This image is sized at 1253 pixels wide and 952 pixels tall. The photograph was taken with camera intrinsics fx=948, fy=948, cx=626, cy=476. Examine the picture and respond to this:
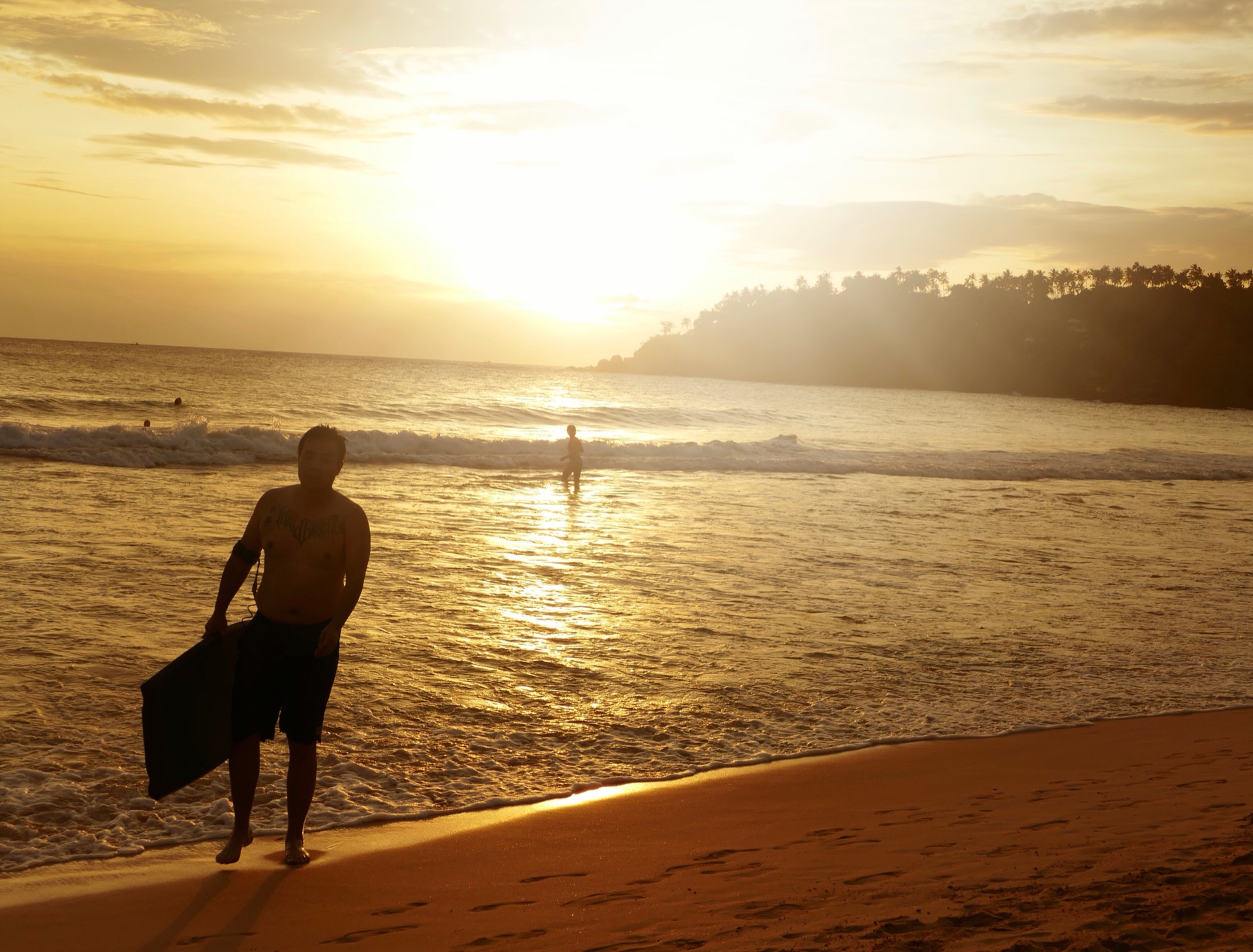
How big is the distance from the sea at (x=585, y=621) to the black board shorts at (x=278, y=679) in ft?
2.49

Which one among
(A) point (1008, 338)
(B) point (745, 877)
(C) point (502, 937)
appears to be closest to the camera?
(C) point (502, 937)

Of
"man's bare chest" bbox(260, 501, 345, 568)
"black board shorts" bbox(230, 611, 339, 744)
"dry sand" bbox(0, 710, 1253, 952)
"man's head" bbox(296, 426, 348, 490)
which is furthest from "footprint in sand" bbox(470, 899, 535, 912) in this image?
"man's head" bbox(296, 426, 348, 490)

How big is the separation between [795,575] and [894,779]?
6.09m

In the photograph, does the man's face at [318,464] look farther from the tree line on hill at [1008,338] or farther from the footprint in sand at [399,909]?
the tree line on hill at [1008,338]

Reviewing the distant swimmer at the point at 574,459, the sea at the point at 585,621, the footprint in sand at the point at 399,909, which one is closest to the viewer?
the footprint in sand at the point at 399,909

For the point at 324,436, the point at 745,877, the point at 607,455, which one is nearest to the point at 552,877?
the point at 745,877

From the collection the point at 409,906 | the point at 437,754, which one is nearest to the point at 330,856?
the point at 409,906

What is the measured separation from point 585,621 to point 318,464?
17.4ft

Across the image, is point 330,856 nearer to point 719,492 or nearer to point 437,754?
point 437,754

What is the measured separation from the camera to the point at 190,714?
13.8 feet

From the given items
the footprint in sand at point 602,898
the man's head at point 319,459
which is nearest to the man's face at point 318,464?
the man's head at point 319,459

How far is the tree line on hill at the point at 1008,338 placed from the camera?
12562cm

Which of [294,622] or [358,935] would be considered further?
[294,622]

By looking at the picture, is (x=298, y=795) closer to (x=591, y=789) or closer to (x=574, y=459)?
(x=591, y=789)
